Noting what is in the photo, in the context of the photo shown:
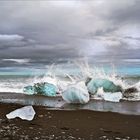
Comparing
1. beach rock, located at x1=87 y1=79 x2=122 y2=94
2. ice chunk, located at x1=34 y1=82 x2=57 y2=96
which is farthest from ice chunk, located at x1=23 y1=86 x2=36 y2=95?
beach rock, located at x1=87 y1=79 x2=122 y2=94

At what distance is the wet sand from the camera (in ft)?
19.7

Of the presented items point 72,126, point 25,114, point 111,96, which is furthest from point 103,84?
point 72,126

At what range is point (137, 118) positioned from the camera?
808cm

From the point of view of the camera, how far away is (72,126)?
22.9 ft

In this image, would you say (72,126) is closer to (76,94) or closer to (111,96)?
(76,94)

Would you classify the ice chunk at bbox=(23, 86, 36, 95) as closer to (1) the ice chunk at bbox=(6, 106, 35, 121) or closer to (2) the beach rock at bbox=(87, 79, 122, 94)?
(2) the beach rock at bbox=(87, 79, 122, 94)

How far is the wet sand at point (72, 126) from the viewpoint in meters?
6.02

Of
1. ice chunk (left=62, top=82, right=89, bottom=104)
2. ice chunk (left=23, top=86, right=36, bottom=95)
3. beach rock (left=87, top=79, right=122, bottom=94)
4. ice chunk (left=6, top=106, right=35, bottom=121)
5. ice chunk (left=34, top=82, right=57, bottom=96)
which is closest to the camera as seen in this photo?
ice chunk (left=6, top=106, right=35, bottom=121)

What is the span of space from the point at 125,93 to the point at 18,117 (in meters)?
6.65

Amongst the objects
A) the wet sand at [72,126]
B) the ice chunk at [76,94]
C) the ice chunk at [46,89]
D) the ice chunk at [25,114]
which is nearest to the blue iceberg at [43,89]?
the ice chunk at [46,89]

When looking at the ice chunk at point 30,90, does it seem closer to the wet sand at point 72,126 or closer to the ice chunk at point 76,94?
the ice chunk at point 76,94

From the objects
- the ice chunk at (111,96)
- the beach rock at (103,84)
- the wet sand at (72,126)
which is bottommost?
the wet sand at (72,126)

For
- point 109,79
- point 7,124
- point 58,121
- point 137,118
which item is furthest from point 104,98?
point 7,124

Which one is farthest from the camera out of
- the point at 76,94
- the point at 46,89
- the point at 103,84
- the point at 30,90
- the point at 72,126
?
the point at 30,90
